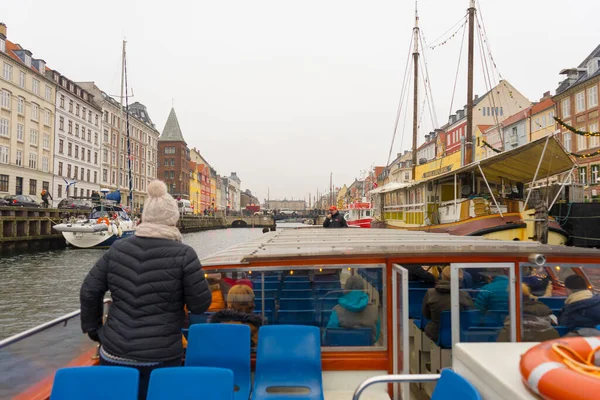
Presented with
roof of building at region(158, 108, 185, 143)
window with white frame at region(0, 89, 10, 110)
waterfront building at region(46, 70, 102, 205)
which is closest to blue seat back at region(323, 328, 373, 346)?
window with white frame at region(0, 89, 10, 110)

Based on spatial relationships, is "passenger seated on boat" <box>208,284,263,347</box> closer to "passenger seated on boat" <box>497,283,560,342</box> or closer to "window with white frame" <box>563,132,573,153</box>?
"passenger seated on boat" <box>497,283,560,342</box>

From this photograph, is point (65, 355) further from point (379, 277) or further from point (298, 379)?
point (379, 277)

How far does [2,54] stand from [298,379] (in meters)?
48.3

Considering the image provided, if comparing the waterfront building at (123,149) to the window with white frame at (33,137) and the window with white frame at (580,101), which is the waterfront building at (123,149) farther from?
the window with white frame at (580,101)

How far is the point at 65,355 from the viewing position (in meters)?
3.61

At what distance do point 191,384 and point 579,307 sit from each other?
3405 mm

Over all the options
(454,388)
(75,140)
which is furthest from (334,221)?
(75,140)

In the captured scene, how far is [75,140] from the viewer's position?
54.8 metres

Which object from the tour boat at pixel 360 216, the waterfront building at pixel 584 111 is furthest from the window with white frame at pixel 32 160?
the waterfront building at pixel 584 111

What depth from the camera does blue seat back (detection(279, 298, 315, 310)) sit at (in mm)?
4141

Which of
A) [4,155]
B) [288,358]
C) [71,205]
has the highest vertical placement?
[4,155]

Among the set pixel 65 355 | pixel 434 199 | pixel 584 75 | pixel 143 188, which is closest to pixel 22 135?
pixel 143 188

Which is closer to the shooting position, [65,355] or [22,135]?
[65,355]

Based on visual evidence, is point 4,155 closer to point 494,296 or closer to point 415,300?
point 415,300
